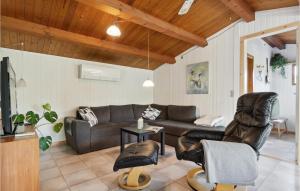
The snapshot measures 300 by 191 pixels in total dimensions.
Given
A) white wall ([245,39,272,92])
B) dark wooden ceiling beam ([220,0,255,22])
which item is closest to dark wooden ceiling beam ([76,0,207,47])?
dark wooden ceiling beam ([220,0,255,22])

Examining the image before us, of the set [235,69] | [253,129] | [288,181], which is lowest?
[288,181]

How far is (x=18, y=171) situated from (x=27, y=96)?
261cm

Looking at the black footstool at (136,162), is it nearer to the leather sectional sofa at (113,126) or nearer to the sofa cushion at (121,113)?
the leather sectional sofa at (113,126)

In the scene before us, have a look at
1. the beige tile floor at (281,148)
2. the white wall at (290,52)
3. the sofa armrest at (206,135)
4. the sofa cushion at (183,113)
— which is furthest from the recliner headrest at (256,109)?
the white wall at (290,52)

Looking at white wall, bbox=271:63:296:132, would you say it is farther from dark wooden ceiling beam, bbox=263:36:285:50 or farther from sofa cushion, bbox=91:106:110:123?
sofa cushion, bbox=91:106:110:123

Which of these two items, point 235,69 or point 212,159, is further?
point 235,69

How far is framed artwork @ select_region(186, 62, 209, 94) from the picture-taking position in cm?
416

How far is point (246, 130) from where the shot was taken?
2145 millimetres

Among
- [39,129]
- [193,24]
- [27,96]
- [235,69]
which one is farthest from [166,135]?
[27,96]

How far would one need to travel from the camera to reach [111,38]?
365 centimetres

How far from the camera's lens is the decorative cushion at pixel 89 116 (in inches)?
141

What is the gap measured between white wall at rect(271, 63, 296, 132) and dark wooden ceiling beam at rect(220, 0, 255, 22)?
9.35 feet

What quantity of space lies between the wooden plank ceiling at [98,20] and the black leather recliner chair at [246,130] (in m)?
1.71

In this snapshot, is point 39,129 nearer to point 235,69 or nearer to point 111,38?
point 111,38
